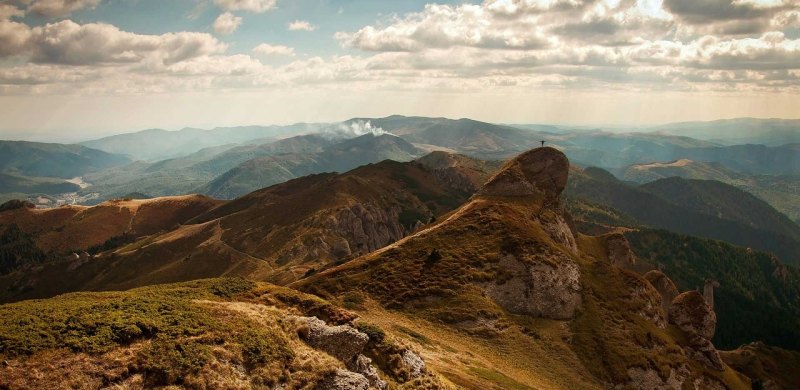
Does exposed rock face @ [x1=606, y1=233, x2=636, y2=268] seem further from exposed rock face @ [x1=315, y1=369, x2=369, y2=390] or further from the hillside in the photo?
exposed rock face @ [x1=315, y1=369, x2=369, y2=390]

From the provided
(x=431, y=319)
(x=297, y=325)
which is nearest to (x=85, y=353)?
(x=297, y=325)

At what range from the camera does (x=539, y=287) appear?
324ft

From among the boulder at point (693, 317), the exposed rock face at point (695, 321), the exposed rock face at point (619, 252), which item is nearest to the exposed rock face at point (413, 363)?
the exposed rock face at point (695, 321)

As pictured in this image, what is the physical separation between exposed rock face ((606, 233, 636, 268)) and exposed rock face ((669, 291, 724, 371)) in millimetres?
31852

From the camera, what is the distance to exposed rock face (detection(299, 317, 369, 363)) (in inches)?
1697

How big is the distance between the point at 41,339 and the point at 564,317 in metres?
88.2

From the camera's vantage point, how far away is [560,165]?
152 metres

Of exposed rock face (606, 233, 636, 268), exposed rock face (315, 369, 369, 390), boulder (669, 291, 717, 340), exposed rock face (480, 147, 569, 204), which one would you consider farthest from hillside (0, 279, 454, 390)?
exposed rock face (606, 233, 636, 268)

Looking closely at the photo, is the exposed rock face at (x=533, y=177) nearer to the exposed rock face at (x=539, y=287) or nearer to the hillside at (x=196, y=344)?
the exposed rock face at (x=539, y=287)

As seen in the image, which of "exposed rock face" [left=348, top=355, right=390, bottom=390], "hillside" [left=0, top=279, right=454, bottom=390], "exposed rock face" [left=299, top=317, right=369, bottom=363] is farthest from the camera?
"exposed rock face" [left=299, top=317, right=369, bottom=363]

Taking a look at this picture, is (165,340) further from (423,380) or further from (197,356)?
(423,380)

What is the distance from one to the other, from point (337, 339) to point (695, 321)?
105 m

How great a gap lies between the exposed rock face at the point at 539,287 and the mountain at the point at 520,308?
233mm

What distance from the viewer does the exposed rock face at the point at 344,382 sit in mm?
39531
